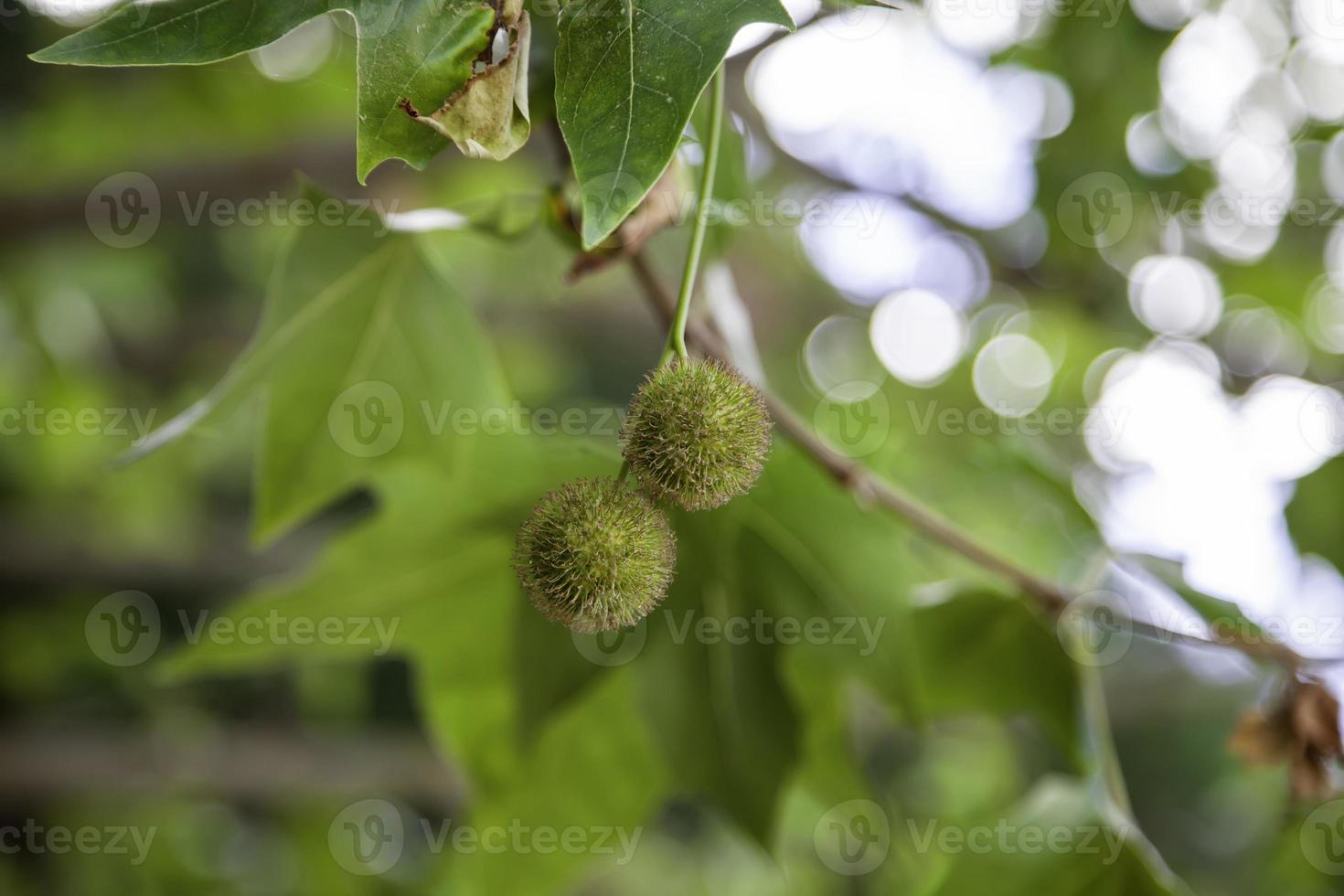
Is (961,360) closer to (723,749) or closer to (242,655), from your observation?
(723,749)

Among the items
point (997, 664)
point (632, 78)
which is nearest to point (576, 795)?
point (997, 664)

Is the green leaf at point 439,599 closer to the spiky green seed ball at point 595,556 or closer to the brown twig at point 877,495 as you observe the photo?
the brown twig at point 877,495

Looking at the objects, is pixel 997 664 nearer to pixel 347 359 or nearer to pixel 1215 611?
pixel 1215 611

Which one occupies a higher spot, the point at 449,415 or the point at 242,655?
the point at 449,415

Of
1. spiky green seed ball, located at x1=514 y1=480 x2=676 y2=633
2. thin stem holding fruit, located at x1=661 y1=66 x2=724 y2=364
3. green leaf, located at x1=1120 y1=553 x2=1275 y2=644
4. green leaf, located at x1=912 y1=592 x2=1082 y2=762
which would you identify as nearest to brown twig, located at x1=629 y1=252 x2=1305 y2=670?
green leaf, located at x1=1120 y1=553 x2=1275 y2=644

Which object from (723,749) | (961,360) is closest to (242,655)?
(723,749)

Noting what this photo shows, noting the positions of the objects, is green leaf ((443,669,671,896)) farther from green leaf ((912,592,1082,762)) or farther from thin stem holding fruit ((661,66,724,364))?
thin stem holding fruit ((661,66,724,364))
